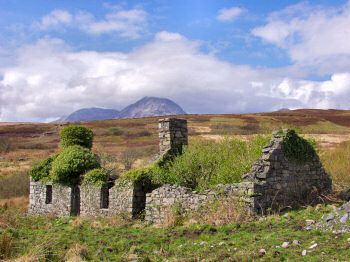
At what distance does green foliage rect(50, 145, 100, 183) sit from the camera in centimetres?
1506

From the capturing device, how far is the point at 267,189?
10.1 meters

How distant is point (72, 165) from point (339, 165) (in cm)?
1421

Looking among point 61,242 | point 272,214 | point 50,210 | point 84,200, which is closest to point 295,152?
point 272,214

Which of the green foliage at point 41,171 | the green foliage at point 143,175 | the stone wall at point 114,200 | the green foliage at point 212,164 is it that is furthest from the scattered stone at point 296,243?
the green foliage at point 41,171

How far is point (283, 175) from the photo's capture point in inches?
431

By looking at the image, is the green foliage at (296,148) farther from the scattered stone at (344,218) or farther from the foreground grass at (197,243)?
the scattered stone at (344,218)

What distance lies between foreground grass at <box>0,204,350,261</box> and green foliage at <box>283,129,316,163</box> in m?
2.35

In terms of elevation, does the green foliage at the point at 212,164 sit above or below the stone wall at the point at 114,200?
above

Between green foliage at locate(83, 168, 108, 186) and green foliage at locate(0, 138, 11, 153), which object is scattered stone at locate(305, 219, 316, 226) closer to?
green foliage at locate(83, 168, 108, 186)

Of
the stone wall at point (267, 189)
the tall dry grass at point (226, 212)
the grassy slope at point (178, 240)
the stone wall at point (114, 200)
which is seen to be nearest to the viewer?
the grassy slope at point (178, 240)

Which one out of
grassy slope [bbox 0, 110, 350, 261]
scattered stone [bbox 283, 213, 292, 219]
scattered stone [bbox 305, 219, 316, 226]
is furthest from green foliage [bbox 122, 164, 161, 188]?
scattered stone [bbox 305, 219, 316, 226]

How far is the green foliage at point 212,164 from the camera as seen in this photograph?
11579 millimetres

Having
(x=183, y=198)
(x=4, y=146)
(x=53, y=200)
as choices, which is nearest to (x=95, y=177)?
(x=53, y=200)

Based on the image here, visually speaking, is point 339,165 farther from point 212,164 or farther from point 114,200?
point 114,200
